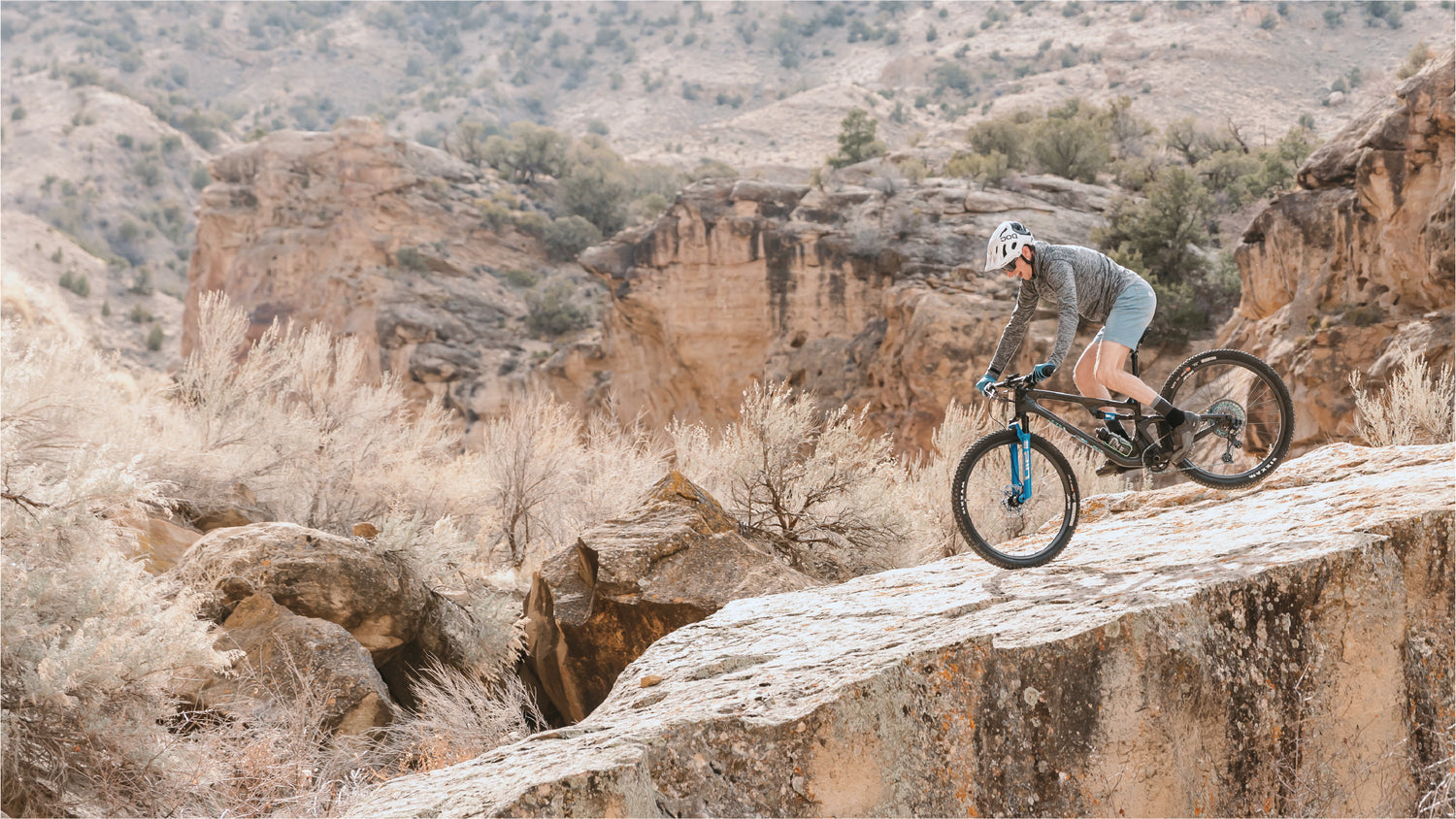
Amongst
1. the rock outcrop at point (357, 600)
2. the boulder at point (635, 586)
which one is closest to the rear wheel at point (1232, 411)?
the boulder at point (635, 586)

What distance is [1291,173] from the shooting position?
2548 cm

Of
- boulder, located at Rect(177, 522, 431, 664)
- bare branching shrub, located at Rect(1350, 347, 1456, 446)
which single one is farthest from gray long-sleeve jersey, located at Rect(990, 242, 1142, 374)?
boulder, located at Rect(177, 522, 431, 664)

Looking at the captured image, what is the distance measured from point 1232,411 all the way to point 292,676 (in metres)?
7.93

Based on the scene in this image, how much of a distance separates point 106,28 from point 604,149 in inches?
2239

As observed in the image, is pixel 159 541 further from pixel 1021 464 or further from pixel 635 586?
pixel 1021 464

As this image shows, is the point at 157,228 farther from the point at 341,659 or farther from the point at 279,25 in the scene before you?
the point at 341,659

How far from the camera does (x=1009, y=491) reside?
605cm

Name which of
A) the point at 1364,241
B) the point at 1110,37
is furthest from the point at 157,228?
the point at 1364,241

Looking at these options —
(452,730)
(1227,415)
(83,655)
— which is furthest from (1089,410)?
(83,655)

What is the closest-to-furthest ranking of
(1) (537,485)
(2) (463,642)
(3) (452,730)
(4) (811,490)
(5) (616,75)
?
1. (3) (452,730)
2. (2) (463,642)
3. (4) (811,490)
4. (1) (537,485)
5. (5) (616,75)

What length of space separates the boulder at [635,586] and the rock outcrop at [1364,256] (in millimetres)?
10057

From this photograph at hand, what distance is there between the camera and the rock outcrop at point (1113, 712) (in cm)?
424

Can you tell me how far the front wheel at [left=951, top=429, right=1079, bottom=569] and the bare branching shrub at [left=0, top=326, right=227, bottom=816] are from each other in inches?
229

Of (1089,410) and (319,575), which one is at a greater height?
(1089,410)
